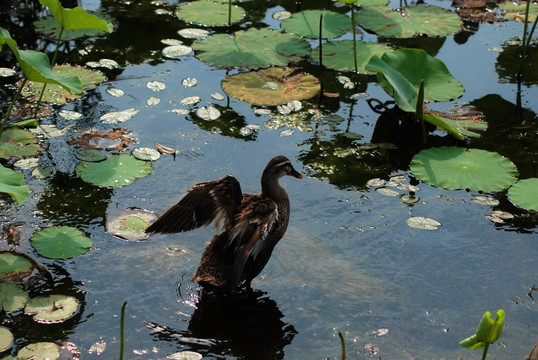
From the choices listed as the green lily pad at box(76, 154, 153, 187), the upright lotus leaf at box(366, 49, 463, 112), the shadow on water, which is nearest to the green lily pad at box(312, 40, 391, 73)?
the upright lotus leaf at box(366, 49, 463, 112)

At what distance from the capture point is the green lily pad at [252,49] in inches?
301

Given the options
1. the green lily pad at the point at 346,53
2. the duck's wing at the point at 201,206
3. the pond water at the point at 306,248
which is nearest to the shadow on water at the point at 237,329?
the pond water at the point at 306,248

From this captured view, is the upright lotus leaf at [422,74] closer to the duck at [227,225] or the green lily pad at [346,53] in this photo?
the green lily pad at [346,53]

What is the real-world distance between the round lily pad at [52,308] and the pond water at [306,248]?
52 millimetres

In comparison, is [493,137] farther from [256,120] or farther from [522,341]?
[522,341]

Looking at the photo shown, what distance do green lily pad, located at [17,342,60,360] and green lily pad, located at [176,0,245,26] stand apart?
516 cm

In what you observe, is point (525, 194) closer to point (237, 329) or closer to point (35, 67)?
point (237, 329)

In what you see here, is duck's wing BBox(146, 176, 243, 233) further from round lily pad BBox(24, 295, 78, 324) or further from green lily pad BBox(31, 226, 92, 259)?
round lily pad BBox(24, 295, 78, 324)

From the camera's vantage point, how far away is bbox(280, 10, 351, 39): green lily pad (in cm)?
823

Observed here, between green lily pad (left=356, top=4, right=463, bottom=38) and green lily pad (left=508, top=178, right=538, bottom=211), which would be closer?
green lily pad (left=508, top=178, right=538, bottom=211)

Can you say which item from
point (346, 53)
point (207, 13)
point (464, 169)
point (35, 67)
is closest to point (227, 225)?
point (35, 67)

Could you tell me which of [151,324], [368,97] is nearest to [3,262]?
[151,324]

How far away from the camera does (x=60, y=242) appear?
5152mm

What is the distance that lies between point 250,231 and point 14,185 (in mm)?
1584
